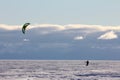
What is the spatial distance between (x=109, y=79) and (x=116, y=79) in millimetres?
1345

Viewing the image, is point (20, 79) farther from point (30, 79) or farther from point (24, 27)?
point (24, 27)

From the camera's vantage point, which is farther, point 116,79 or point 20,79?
point 116,79

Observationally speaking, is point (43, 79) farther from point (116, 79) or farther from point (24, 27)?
point (24, 27)

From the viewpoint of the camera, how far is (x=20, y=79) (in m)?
74.1

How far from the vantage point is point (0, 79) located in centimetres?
7406

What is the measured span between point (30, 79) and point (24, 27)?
3291 cm

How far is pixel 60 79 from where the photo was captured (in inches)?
2963

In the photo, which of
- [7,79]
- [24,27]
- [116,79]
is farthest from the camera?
[116,79]

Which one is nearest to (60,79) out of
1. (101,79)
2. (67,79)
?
(67,79)

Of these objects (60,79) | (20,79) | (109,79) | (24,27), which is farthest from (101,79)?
(24,27)

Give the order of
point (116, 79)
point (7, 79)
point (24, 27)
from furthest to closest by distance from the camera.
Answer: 1. point (116, 79)
2. point (7, 79)
3. point (24, 27)

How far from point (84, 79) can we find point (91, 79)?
1.11 meters

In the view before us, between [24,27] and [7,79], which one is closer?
[24,27]

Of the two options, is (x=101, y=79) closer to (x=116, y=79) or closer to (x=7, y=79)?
(x=116, y=79)
